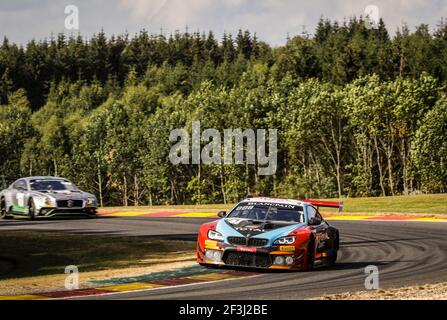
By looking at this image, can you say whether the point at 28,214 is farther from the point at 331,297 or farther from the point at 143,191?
the point at 143,191

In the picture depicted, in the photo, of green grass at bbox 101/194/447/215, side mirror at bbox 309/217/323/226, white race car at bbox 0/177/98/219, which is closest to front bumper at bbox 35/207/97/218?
white race car at bbox 0/177/98/219

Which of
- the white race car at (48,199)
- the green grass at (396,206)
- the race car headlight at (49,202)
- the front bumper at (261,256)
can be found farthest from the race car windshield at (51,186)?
the front bumper at (261,256)

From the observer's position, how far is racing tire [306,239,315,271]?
47.8 feet

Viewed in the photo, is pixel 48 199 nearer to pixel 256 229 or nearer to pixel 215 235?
pixel 215 235

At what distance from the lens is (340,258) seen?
17172 millimetres

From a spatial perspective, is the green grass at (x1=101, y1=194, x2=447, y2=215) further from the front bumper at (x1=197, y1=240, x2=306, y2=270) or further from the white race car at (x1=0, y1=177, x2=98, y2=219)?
the front bumper at (x1=197, y1=240, x2=306, y2=270)

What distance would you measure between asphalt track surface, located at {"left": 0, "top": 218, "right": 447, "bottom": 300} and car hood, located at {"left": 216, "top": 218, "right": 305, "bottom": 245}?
0.69m

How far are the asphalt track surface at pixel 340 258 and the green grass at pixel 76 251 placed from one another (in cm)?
162

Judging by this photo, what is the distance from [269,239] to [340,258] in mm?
3403

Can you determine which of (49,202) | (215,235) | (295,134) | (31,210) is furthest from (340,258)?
(295,134)

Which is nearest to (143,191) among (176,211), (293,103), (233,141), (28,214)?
(233,141)

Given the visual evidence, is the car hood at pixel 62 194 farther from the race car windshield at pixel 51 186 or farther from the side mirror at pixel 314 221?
the side mirror at pixel 314 221

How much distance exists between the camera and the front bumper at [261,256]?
46.7 ft
